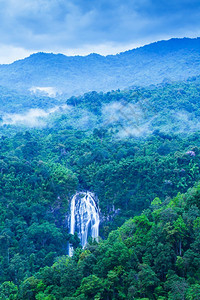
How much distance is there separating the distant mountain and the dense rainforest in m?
30.2

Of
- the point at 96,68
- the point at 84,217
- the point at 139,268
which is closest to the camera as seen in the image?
the point at 139,268

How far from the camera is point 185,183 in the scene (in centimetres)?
2370

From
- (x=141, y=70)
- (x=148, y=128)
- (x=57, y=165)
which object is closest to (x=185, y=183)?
(x=57, y=165)

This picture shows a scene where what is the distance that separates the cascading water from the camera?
79.1 feet

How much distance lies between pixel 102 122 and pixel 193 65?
39387 millimetres

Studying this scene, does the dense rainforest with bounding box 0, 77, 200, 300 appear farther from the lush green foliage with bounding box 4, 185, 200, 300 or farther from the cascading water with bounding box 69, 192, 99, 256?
the cascading water with bounding box 69, 192, 99, 256

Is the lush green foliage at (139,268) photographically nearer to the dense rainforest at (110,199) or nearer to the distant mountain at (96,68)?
the dense rainforest at (110,199)

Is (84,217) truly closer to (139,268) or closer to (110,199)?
(110,199)

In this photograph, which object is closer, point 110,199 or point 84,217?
point 84,217

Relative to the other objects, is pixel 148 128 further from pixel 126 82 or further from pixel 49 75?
pixel 49 75

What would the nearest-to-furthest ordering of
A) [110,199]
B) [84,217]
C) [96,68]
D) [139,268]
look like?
[139,268] < [84,217] < [110,199] < [96,68]

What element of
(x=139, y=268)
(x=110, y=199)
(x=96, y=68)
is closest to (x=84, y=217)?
(x=110, y=199)

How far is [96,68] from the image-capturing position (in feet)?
295

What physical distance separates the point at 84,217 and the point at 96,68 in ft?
233
